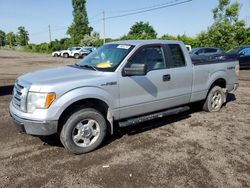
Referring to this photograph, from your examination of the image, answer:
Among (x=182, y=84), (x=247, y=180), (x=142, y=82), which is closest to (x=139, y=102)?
(x=142, y=82)

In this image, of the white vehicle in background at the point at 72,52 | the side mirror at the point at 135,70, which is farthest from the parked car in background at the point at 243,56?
the white vehicle in background at the point at 72,52

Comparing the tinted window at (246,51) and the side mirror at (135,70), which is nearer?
the side mirror at (135,70)

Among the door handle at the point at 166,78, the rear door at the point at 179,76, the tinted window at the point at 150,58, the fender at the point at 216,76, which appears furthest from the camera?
the fender at the point at 216,76

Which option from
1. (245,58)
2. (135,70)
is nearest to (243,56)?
(245,58)

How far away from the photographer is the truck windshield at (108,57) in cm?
495

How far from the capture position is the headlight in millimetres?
4141

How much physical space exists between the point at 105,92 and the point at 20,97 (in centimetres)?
139

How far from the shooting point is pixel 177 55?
19.4ft

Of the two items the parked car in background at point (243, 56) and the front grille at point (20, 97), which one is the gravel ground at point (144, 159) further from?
the parked car in background at point (243, 56)

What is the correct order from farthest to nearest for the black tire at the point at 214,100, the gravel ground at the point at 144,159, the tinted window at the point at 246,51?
the tinted window at the point at 246,51, the black tire at the point at 214,100, the gravel ground at the point at 144,159

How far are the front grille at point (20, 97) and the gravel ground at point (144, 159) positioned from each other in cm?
84

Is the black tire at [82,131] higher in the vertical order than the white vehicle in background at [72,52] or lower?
lower

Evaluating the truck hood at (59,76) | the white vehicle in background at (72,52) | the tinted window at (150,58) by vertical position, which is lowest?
the truck hood at (59,76)

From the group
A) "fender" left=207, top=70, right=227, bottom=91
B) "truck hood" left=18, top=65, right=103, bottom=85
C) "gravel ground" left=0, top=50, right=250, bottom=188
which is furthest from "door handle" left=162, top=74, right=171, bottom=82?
"fender" left=207, top=70, right=227, bottom=91
